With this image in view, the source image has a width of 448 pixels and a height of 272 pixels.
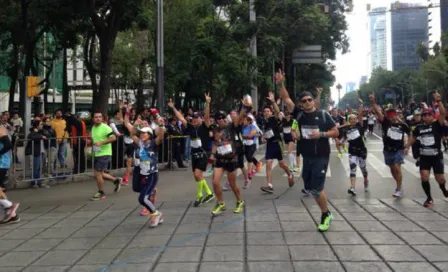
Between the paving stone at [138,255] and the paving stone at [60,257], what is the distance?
1.69 ft

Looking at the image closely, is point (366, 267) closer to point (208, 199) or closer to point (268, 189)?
point (208, 199)

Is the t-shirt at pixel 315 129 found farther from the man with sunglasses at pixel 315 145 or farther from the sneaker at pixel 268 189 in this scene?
the sneaker at pixel 268 189

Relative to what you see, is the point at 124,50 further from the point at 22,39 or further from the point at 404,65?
the point at 404,65

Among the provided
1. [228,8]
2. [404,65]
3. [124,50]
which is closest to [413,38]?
[404,65]

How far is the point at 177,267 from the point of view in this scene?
16.3 ft

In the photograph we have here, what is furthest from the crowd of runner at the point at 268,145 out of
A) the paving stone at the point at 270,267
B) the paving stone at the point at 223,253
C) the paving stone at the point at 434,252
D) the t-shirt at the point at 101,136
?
the paving stone at the point at 270,267

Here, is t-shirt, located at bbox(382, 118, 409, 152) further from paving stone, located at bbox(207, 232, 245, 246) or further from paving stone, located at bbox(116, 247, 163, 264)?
paving stone, located at bbox(116, 247, 163, 264)

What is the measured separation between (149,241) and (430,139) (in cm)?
525

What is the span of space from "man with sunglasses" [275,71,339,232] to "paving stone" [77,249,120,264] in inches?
109

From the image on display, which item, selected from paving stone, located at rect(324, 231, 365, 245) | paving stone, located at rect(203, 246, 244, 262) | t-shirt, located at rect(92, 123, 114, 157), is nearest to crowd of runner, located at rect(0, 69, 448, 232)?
t-shirt, located at rect(92, 123, 114, 157)

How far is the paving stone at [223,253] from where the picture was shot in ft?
17.0

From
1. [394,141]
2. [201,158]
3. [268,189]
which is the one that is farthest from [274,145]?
[394,141]

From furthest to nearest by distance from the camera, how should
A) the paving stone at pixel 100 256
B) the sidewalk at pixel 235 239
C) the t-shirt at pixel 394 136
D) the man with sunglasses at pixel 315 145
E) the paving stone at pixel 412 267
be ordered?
1. the t-shirt at pixel 394 136
2. the man with sunglasses at pixel 315 145
3. the paving stone at pixel 100 256
4. the sidewalk at pixel 235 239
5. the paving stone at pixel 412 267

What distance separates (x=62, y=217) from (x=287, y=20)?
1965 centimetres
